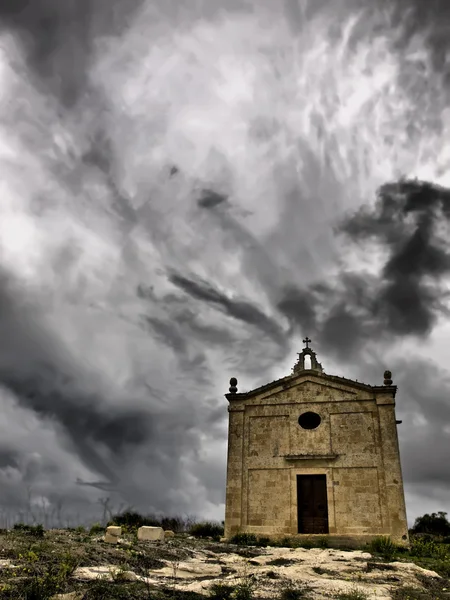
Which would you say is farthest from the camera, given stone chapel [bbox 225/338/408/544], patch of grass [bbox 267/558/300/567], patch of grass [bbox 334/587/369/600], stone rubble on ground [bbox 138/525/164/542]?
stone chapel [bbox 225/338/408/544]

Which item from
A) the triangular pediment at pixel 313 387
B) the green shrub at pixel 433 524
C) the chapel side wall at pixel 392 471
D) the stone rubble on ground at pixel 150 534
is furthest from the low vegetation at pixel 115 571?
the green shrub at pixel 433 524

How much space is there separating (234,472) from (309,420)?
4316 millimetres

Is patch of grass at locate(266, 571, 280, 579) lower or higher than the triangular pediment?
lower

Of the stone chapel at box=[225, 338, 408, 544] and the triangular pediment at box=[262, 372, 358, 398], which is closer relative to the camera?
the stone chapel at box=[225, 338, 408, 544]

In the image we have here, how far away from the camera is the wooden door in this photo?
23469 millimetres

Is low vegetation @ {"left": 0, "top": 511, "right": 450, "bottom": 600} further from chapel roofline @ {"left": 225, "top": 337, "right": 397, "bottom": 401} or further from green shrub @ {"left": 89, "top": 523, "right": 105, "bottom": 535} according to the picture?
chapel roofline @ {"left": 225, "top": 337, "right": 397, "bottom": 401}

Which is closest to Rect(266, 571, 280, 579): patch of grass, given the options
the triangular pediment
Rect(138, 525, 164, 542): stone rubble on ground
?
Rect(138, 525, 164, 542): stone rubble on ground

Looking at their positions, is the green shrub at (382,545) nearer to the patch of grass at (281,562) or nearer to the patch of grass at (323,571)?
the patch of grass at (281,562)

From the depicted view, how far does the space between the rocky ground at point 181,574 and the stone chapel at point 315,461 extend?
21.5 ft

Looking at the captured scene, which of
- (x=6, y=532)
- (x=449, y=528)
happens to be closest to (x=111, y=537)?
(x=6, y=532)

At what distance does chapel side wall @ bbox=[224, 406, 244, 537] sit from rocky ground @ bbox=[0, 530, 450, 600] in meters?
7.61

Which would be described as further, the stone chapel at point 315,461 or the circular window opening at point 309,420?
the circular window opening at point 309,420

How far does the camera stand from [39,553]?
11.9 m

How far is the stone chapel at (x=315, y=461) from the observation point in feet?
76.1
